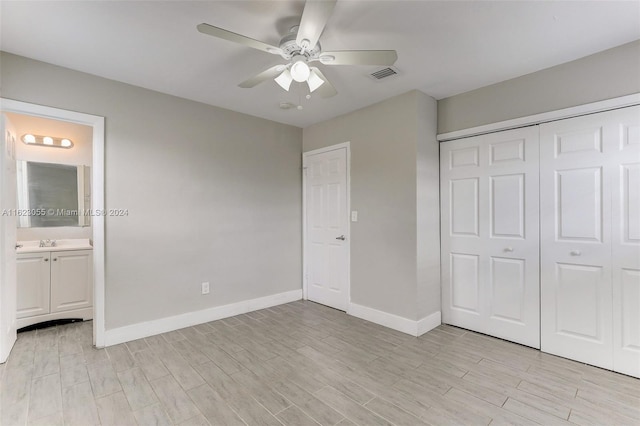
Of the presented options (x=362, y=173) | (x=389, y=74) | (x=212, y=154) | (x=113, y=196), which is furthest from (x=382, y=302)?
(x=113, y=196)

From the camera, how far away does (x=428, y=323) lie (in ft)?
10.4

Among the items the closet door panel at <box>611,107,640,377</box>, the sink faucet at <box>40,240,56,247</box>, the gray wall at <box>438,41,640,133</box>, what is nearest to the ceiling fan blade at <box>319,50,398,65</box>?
the gray wall at <box>438,41,640,133</box>

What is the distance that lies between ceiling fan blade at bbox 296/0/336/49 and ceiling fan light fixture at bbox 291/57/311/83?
12cm

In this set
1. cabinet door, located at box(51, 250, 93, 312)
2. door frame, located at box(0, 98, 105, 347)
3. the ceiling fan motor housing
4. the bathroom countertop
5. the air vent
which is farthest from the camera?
cabinet door, located at box(51, 250, 93, 312)

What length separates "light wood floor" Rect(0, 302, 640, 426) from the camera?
6.07 ft

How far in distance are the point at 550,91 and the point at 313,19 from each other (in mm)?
2268

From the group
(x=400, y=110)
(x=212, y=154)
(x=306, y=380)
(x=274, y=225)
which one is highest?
(x=400, y=110)

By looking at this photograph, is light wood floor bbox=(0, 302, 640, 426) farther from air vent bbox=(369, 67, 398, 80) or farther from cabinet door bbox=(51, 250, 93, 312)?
air vent bbox=(369, 67, 398, 80)

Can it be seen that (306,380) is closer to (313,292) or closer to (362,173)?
(313,292)

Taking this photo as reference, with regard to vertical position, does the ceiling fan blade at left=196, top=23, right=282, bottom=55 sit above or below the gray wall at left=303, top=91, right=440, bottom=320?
above

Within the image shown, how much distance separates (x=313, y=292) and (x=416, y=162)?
89.6 inches

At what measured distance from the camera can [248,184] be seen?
12.6 ft

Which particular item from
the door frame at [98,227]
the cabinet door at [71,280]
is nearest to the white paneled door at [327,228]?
the door frame at [98,227]

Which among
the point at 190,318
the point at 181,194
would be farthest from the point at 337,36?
the point at 190,318
